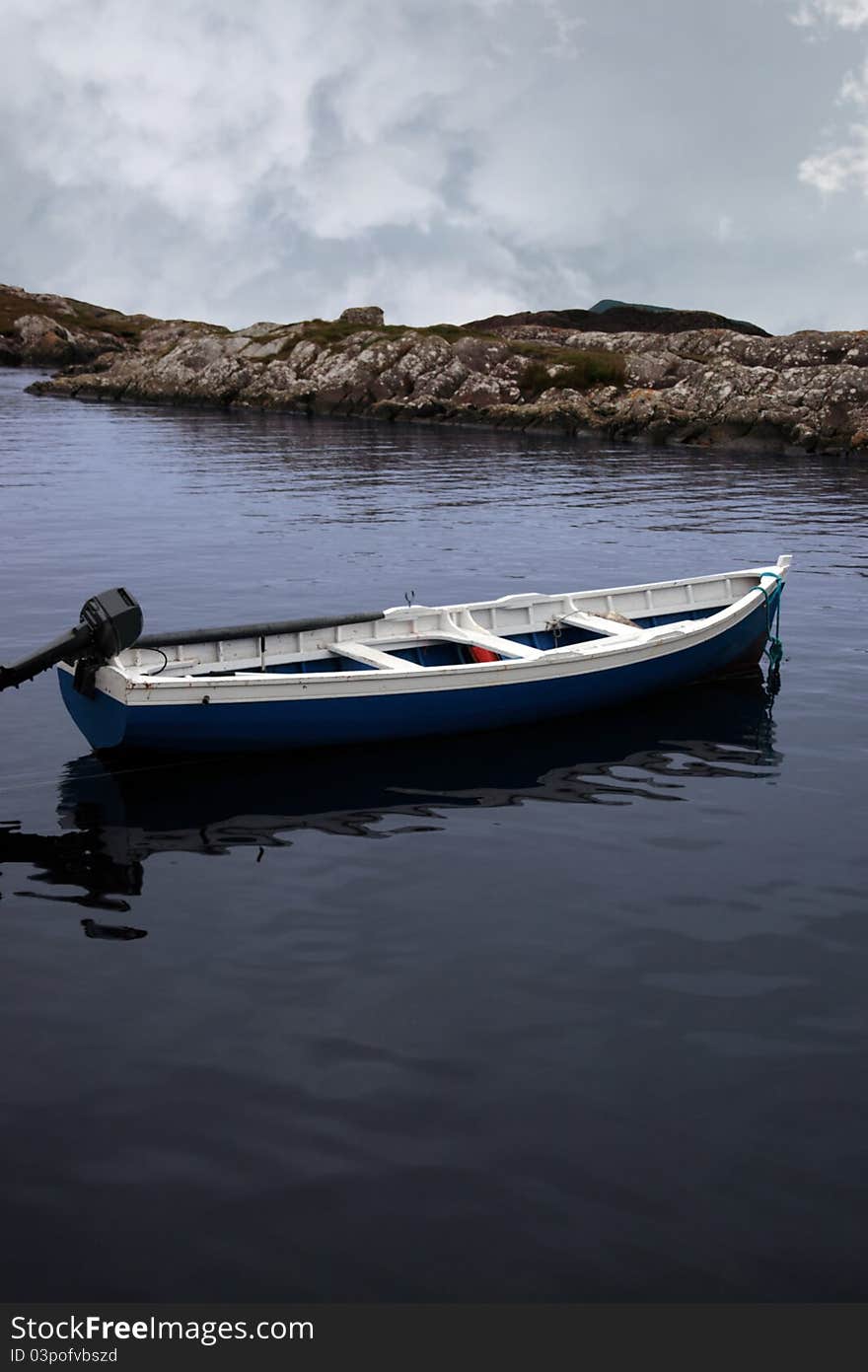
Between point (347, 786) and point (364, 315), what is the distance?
4620 inches

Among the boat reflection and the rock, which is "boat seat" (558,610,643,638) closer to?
the boat reflection

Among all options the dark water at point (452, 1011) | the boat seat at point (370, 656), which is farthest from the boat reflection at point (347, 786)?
the boat seat at point (370, 656)

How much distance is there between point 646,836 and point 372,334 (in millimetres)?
92014

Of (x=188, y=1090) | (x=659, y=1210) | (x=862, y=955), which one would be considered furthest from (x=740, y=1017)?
(x=188, y=1090)

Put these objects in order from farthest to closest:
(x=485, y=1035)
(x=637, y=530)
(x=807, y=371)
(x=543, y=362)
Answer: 1. (x=543, y=362)
2. (x=807, y=371)
3. (x=637, y=530)
4. (x=485, y=1035)

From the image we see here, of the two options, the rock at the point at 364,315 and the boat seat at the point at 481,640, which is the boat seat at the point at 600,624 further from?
the rock at the point at 364,315

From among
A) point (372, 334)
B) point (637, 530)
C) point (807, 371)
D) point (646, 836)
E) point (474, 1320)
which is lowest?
point (474, 1320)

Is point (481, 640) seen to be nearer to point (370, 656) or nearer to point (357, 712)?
point (370, 656)

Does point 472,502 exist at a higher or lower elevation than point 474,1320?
higher

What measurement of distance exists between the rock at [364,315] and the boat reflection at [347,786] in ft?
371

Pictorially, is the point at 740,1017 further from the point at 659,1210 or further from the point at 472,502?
the point at 472,502

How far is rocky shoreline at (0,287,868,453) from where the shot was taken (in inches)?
2643

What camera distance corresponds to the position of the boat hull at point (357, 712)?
48.0 ft

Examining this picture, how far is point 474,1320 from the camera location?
22.0 feet
